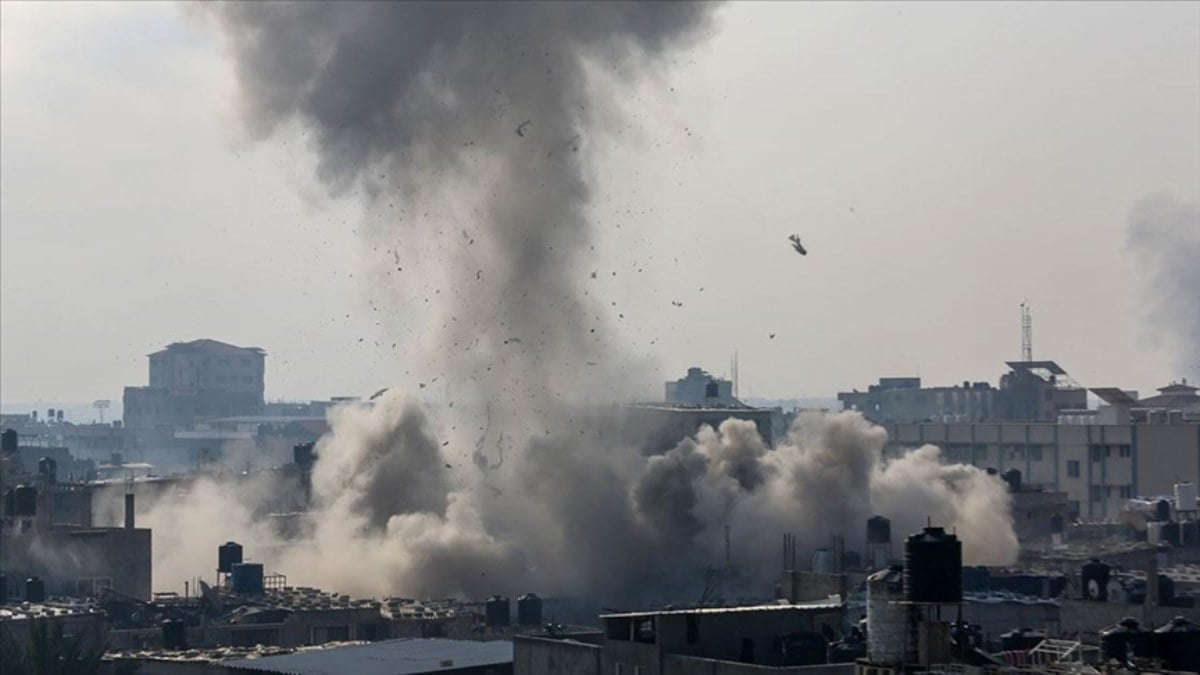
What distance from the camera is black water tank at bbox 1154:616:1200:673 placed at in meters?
43.7

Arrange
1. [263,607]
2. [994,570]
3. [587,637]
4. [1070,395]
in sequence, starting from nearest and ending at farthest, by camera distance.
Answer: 1. [587,637]
2. [263,607]
3. [994,570]
4. [1070,395]

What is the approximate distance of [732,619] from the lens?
53719 mm

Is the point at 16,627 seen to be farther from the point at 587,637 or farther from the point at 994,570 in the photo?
the point at 994,570

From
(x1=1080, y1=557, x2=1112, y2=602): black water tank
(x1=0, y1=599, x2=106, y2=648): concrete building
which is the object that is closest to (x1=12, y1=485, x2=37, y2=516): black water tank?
(x1=0, y1=599, x2=106, y2=648): concrete building

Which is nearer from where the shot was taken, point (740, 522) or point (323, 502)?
point (740, 522)

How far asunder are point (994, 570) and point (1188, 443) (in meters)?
50.6

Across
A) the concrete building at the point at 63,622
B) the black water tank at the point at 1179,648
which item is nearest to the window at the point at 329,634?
the concrete building at the point at 63,622

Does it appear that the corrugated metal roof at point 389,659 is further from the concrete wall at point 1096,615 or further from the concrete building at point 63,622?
the concrete wall at point 1096,615

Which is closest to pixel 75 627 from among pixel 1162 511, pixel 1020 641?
pixel 1020 641

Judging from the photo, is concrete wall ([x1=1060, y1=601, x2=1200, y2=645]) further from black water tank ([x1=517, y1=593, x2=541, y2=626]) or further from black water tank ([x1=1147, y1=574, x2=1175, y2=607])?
black water tank ([x1=517, y1=593, x2=541, y2=626])

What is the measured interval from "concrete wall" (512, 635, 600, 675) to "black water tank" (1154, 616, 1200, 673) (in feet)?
44.9

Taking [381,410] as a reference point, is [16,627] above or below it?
below

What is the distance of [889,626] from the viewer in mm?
41719

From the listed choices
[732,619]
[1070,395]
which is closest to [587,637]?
[732,619]
